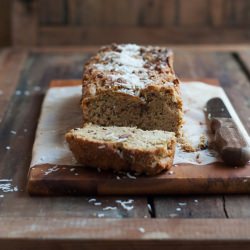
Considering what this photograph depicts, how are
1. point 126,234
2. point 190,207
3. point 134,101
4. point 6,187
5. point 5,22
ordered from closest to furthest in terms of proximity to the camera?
point 126,234 → point 190,207 → point 6,187 → point 134,101 → point 5,22

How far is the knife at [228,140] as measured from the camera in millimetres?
1592

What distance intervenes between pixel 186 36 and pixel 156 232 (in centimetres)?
216

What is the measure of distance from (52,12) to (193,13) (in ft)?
2.34

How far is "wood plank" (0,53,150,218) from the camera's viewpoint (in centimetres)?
144

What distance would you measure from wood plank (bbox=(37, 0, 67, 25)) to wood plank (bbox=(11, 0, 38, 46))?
1.2 inches

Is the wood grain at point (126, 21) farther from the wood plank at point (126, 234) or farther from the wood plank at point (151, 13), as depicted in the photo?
the wood plank at point (126, 234)

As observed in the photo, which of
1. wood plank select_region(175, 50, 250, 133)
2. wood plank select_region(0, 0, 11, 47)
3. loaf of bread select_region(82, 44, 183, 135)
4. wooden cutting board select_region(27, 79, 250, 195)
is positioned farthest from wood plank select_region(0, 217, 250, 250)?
wood plank select_region(0, 0, 11, 47)

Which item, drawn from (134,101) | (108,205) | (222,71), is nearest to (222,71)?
(222,71)

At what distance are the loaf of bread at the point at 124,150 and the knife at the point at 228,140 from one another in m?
0.13

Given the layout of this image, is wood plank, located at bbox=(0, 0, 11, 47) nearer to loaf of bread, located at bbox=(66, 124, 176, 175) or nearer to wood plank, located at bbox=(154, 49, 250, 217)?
wood plank, located at bbox=(154, 49, 250, 217)

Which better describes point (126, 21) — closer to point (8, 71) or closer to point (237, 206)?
point (8, 71)

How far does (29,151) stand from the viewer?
179cm

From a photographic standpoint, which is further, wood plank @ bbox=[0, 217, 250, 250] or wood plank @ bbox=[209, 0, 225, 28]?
wood plank @ bbox=[209, 0, 225, 28]

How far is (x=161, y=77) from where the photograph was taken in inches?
73.0
